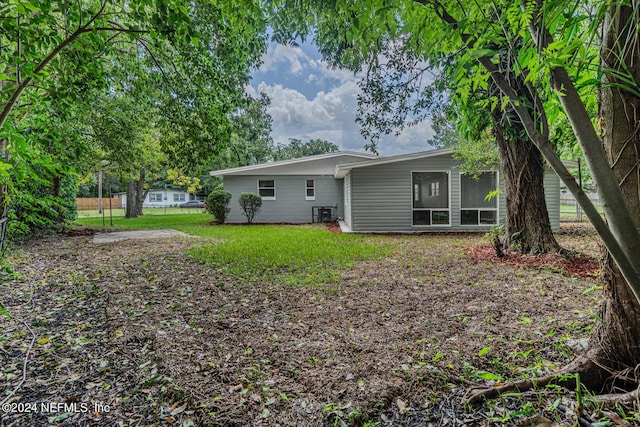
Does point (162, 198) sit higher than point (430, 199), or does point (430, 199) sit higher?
point (162, 198)

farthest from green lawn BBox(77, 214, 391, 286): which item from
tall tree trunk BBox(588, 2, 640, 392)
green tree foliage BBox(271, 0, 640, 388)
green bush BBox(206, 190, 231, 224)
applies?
green bush BBox(206, 190, 231, 224)

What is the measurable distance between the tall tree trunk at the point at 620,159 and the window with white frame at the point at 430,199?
9973mm

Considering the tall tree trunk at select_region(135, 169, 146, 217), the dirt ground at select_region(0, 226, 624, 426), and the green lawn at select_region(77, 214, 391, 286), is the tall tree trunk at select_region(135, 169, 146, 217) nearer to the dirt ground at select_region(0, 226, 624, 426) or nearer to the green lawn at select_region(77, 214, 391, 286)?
the green lawn at select_region(77, 214, 391, 286)

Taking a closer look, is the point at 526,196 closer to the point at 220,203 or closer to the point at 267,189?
the point at 267,189

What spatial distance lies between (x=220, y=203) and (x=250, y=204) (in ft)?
4.82

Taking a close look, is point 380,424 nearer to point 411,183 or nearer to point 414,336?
point 414,336

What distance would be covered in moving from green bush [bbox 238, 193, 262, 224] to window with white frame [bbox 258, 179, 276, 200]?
2.66 feet

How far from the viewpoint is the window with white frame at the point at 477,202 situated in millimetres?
11445

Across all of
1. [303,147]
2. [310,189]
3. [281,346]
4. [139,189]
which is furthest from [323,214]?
[303,147]

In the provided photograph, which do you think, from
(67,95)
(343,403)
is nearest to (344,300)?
(343,403)

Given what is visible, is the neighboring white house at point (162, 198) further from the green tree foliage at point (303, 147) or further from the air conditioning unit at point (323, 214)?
the air conditioning unit at point (323, 214)

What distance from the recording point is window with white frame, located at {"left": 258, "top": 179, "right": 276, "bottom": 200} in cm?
1567

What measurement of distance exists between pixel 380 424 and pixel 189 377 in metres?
1.39

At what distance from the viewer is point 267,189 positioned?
1575cm
